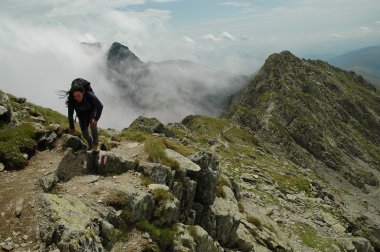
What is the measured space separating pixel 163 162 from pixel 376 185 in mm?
136542

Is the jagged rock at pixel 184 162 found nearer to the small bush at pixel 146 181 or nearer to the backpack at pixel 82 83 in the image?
the small bush at pixel 146 181

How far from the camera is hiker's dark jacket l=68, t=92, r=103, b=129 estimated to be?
19312 millimetres

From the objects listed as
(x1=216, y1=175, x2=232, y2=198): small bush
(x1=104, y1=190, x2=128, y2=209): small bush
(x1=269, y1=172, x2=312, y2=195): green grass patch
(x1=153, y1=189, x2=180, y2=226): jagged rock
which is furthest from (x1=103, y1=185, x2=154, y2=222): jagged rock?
(x1=269, y1=172, x2=312, y2=195): green grass patch

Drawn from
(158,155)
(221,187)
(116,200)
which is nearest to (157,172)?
(158,155)

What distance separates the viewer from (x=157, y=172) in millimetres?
21859

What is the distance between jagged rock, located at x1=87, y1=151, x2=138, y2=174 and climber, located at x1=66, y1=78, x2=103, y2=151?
750 millimetres

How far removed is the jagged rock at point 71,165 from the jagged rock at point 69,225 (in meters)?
2.71

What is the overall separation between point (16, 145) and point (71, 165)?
316 centimetres

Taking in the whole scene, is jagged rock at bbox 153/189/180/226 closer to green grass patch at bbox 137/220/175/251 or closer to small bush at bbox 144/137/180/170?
green grass patch at bbox 137/220/175/251

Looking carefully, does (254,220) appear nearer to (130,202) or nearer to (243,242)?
(243,242)

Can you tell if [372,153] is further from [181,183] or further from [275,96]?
[181,183]

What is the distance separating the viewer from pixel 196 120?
438ft

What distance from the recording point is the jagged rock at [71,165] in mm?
19141

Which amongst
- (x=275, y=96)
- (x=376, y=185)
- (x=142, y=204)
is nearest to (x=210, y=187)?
(x=142, y=204)
